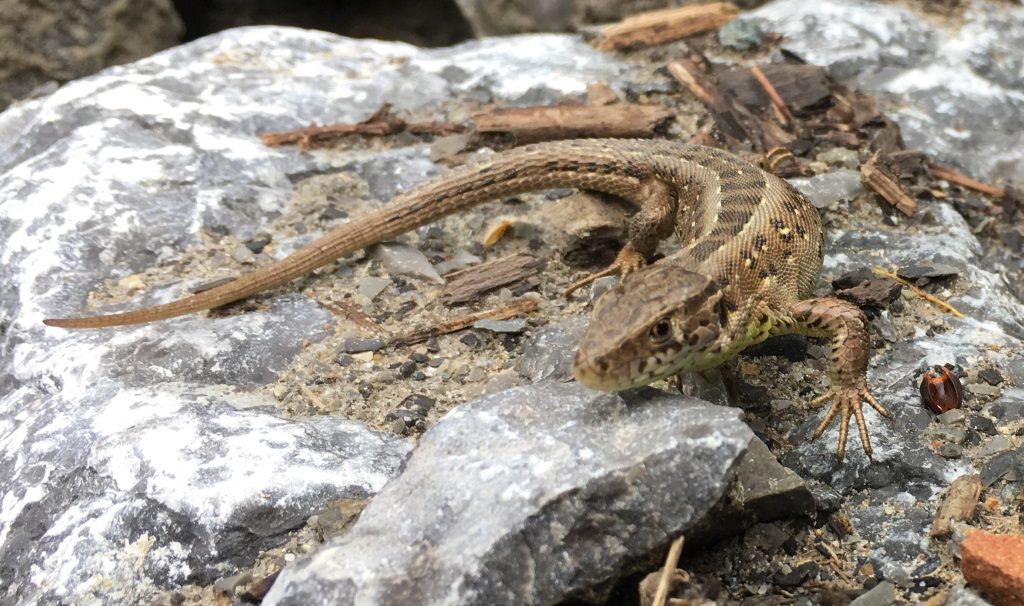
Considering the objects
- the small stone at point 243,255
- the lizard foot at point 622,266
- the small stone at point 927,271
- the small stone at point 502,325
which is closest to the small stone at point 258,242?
the small stone at point 243,255

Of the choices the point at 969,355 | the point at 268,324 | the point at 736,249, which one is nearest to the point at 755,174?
the point at 736,249

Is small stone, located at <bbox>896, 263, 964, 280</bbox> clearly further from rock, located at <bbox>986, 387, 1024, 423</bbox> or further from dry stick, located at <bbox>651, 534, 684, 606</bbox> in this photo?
dry stick, located at <bbox>651, 534, 684, 606</bbox>

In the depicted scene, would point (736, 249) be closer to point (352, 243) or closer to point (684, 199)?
point (684, 199)

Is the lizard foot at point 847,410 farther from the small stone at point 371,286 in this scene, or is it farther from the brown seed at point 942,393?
the small stone at point 371,286

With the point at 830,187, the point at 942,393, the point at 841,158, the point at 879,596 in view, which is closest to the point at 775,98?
the point at 841,158

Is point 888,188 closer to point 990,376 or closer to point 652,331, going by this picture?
point 990,376

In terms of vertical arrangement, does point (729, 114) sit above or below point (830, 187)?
above
